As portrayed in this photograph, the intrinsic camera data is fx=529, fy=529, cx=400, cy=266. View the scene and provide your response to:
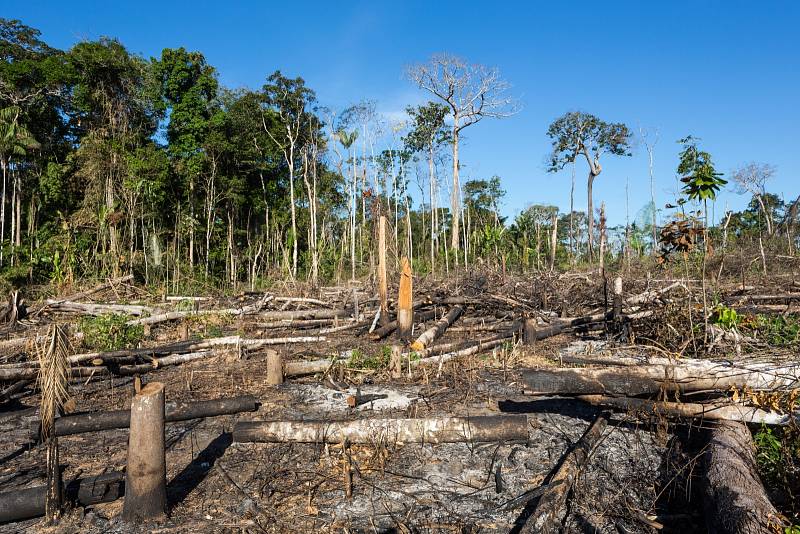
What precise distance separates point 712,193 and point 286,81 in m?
24.2

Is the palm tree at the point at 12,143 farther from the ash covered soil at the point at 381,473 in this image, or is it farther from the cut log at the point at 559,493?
the cut log at the point at 559,493

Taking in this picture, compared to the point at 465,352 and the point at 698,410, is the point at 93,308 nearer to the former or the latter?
the point at 465,352

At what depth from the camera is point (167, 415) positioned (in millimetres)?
5312

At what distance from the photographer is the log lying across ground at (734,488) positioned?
2.87 m

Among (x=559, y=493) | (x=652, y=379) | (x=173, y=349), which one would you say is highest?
(x=652, y=379)

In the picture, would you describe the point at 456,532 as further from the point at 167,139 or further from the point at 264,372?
the point at 167,139

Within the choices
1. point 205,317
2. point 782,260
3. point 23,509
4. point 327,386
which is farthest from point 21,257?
point 782,260

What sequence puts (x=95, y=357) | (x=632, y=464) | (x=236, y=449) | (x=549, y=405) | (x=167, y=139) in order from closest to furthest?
(x=632, y=464) < (x=236, y=449) < (x=549, y=405) < (x=95, y=357) < (x=167, y=139)

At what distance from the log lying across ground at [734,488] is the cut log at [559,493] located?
0.84 m

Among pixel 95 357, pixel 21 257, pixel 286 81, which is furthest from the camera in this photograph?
pixel 286 81

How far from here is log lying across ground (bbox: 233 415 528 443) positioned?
183 inches

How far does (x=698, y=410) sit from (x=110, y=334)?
9351 mm

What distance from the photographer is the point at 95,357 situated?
7539mm

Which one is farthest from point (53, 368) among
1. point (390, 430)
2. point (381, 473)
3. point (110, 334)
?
point (110, 334)
